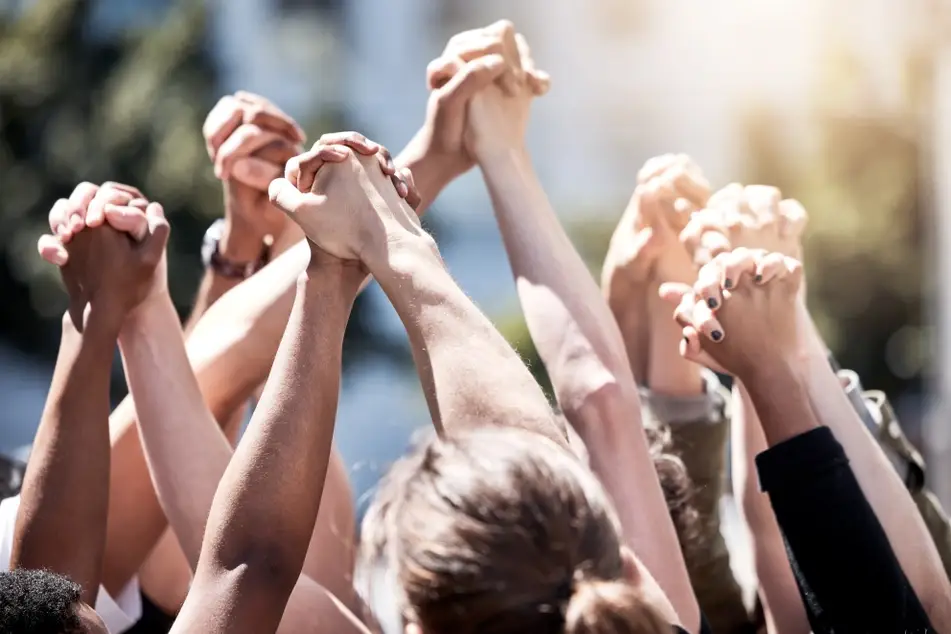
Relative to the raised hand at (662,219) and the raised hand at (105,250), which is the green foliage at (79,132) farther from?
the raised hand at (105,250)

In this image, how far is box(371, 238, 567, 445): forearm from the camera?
2.83ft

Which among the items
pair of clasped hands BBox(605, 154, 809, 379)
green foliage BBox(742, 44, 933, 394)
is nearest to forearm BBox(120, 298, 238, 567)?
pair of clasped hands BBox(605, 154, 809, 379)

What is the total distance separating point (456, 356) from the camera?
864 millimetres

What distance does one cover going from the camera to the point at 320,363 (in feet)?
2.89

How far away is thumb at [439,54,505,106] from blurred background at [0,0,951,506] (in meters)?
6.15

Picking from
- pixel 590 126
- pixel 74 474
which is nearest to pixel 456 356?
pixel 74 474

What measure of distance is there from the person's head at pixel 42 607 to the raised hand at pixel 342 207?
34cm

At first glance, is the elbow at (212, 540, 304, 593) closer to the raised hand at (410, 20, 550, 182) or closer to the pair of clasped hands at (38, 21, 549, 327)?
the pair of clasped hands at (38, 21, 549, 327)

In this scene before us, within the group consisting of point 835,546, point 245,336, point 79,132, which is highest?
point 79,132

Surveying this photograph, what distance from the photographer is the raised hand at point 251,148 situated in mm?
1488

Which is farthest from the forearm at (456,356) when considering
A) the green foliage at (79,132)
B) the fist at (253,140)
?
the green foliage at (79,132)

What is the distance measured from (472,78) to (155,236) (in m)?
0.41

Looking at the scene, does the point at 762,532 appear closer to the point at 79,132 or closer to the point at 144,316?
the point at 144,316

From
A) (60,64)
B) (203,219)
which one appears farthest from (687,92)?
(60,64)
